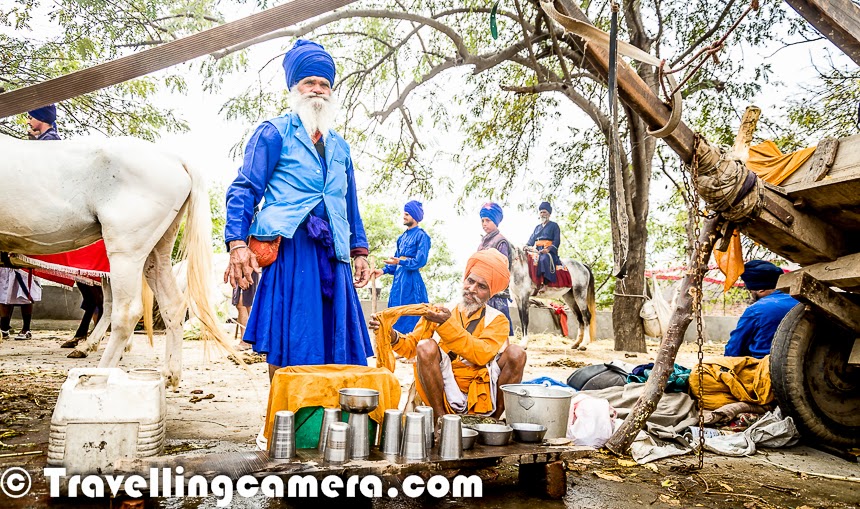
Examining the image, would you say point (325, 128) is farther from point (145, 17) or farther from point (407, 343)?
point (145, 17)

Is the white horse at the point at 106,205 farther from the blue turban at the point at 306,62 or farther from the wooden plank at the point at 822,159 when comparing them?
the wooden plank at the point at 822,159

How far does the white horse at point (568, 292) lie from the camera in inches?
380

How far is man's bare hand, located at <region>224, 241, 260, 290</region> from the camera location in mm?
2484

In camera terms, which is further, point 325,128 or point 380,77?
point 380,77

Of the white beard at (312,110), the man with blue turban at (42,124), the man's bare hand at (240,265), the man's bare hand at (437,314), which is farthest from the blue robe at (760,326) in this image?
the man with blue turban at (42,124)

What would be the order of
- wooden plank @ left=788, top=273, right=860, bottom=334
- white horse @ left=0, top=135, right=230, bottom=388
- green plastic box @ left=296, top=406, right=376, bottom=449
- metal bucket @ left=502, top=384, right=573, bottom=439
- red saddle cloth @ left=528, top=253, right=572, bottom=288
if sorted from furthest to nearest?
red saddle cloth @ left=528, top=253, right=572, bottom=288, white horse @ left=0, top=135, right=230, bottom=388, wooden plank @ left=788, top=273, right=860, bottom=334, metal bucket @ left=502, top=384, right=573, bottom=439, green plastic box @ left=296, top=406, right=376, bottom=449

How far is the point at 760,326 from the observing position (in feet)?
13.5

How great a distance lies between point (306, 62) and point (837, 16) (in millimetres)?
2732

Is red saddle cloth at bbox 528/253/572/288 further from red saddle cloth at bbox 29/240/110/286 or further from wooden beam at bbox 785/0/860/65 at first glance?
wooden beam at bbox 785/0/860/65

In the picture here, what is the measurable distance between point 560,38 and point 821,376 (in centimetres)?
530

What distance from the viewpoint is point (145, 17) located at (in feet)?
19.5

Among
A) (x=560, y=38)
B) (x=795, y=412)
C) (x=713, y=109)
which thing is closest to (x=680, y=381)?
(x=795, y=412)

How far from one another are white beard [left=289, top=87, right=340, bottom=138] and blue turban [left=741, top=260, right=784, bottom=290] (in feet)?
11.6

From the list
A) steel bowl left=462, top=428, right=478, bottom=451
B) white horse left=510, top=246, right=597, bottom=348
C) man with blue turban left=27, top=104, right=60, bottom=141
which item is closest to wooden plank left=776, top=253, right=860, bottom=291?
steel bowl left=462, top=428, right=478, bottom=451
